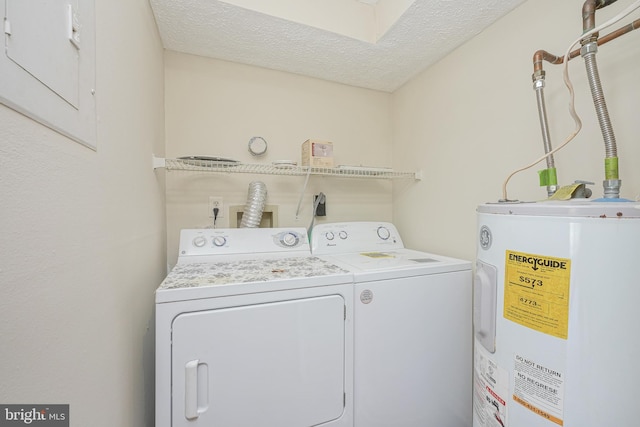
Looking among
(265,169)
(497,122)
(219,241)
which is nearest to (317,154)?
(265,169)

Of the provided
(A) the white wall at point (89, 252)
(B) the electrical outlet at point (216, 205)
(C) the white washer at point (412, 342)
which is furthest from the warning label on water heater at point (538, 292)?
(B) the electrical outlet at point (216, 205)

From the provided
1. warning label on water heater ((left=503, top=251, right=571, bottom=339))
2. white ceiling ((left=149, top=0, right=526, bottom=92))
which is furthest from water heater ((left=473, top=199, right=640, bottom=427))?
white ceiling ((left=149, top=0, right=526, bottom=92))

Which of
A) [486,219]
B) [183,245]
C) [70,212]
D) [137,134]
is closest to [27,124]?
[70,212]

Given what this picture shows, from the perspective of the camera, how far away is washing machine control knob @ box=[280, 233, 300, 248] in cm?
158

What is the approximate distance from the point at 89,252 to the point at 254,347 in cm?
62

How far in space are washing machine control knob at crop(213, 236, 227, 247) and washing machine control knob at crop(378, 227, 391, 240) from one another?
1077mm

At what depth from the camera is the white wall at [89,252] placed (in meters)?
0.40

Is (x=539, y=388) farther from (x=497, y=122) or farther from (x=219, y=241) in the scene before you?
(x=219, y=241)

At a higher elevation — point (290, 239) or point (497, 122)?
point (497, 122)

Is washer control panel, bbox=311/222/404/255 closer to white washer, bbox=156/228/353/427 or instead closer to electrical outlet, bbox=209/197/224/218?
white washer, bbox=156/228/353/427

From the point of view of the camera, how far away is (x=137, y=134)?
40.8 inches

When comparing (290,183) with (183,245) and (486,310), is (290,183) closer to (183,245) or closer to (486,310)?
(183,245)

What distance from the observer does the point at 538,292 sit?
680 millimetres

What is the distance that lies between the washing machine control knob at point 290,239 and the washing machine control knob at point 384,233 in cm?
63
